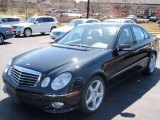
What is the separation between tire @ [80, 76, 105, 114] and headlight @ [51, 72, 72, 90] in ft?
1.27

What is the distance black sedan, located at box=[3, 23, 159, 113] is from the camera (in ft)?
15.4

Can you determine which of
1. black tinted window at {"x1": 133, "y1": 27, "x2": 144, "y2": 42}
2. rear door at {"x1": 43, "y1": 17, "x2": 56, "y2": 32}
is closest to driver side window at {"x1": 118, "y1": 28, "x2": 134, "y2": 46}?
black tinted window at {"x1": 133, "y1": 27, "x2": 144, "y2": 42}

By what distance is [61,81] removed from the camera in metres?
4.72

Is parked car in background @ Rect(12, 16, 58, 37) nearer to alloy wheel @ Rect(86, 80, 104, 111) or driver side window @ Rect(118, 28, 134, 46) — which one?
driver side window @ Rect(118, 28, 134, 46)

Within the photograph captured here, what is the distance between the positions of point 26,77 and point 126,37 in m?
2.72

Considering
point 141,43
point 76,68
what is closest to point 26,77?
point 76,68

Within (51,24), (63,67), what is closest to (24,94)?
(63,67)

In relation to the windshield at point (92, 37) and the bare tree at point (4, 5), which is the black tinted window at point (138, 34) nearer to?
the windshield at point (92, 37)

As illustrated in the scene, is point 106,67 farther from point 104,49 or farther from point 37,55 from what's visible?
point 37,55

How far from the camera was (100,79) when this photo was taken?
17.7ft

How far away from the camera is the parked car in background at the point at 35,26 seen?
68.2 ft

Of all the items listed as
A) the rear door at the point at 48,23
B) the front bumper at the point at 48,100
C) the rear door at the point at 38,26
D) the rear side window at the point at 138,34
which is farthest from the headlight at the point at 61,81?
the rear door at the point at 48,23

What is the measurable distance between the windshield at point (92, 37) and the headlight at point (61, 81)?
4.86 ft

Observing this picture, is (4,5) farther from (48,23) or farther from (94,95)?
(94,95)
